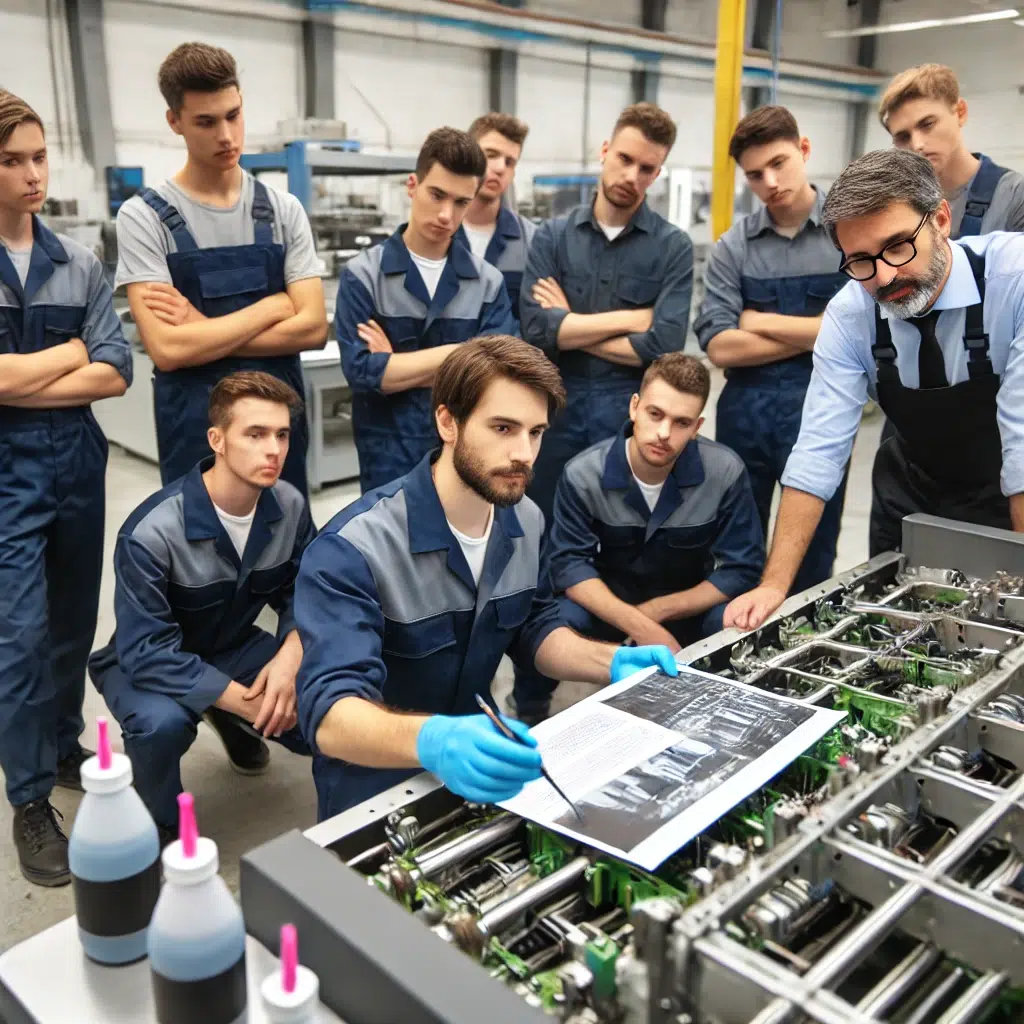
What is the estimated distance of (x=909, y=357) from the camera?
6.37 feet

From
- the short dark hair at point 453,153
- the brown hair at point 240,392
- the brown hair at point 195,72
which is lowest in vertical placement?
the brown hair at point 240,392

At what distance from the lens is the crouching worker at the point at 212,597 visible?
203 cm

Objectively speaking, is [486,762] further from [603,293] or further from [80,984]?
[603,293]

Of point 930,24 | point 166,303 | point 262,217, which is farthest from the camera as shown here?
point 930,24

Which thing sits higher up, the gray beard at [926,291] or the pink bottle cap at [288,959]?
the gray beard at [926,291]

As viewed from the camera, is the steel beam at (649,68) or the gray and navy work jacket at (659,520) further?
the steel beam at (649,68)

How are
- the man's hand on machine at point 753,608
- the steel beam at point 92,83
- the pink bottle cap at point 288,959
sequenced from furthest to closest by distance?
1. the steel beam at point 92,83
2. the man's hand on machine at point 753,608
3. the pink bottle cap at point 288,959

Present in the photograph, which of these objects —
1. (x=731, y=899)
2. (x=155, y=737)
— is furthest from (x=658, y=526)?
(x=731, y=899)

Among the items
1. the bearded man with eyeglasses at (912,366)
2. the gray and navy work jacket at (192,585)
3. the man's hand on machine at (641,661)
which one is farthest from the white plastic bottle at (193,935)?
the gray and navy work jacket at (192,585)

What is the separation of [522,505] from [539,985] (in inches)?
40.9

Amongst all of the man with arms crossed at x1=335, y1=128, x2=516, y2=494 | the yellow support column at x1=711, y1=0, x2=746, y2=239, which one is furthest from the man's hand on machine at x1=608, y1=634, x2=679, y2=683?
the yellow support column at x1=711, y1=0, x2=746, y2=239

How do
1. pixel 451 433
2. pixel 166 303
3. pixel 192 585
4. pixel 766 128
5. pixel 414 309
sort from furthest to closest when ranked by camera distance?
pixel 414 309 → pixel 766 128 → pixel 166 303 → pixel 192 585 → pixel 451 433

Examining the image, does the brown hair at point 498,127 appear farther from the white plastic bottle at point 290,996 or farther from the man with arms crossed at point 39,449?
the white plastic bottle at point 290,996

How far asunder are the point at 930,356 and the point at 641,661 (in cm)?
93
